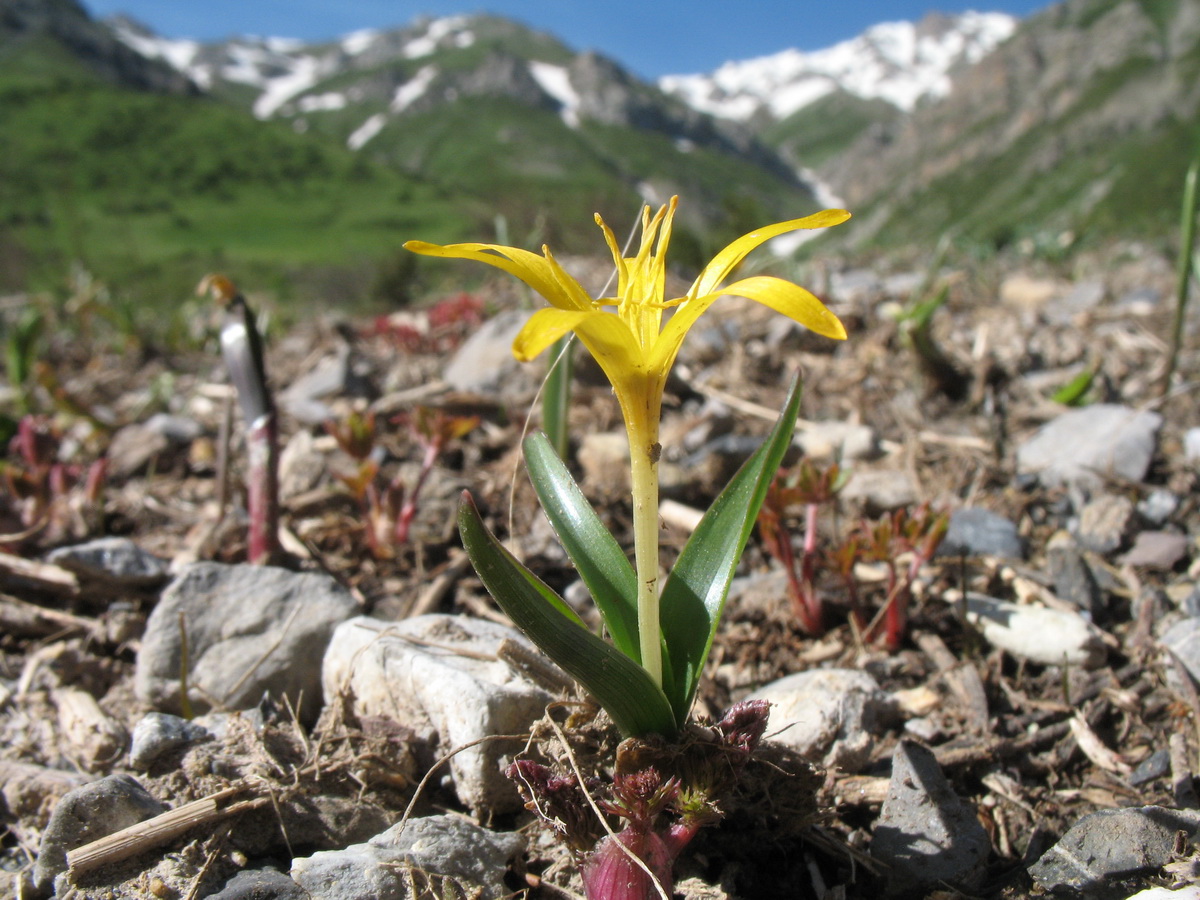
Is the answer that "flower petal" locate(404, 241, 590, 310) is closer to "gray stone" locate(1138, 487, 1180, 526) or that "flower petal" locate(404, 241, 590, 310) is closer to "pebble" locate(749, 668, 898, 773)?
"pebble" locate(749, 668, 898, 773)

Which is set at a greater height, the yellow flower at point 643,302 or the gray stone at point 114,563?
the yellow flower at point 643,302

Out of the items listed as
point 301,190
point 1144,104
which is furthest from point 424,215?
point 1144,104

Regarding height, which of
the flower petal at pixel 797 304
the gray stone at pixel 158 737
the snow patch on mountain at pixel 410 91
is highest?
the snow patch on mountain at pixel 410 91

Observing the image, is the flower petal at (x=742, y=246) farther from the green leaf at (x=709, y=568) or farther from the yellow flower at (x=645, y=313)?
the green leaf at (x=709, y=568)

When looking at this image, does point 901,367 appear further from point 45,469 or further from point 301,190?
point 301,190


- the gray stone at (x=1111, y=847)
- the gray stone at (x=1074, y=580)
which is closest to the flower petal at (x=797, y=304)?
the gray stone at (x=1111, y=847)

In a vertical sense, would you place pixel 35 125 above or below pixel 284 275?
above

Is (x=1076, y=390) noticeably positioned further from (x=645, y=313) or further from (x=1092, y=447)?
(x=645, y=313)

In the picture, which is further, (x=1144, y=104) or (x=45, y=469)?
(x=1144, y=104)
